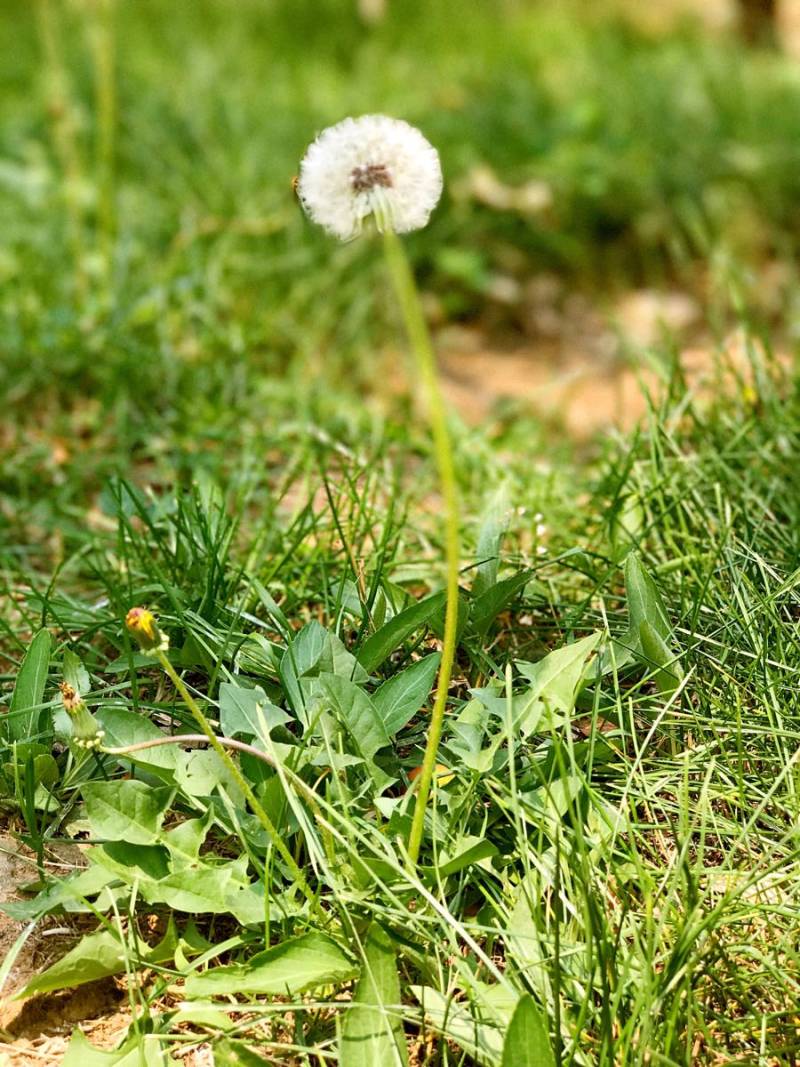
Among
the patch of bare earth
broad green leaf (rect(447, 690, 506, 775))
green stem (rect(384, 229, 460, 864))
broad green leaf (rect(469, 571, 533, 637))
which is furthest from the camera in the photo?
the patch of bare earth

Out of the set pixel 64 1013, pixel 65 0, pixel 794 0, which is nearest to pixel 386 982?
pixel 64 1013

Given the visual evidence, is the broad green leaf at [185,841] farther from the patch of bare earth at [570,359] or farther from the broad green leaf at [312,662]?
the patch of bare earth at [570,359]

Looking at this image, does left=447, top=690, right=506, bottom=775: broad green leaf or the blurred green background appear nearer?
left=447, top=690, right=506, bottom=775: broad green leaf

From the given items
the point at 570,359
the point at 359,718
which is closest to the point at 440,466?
the point at 359,718

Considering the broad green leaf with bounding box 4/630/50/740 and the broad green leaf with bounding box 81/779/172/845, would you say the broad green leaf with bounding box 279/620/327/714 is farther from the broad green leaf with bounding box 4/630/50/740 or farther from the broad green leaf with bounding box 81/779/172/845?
the broad green leaf with bounding box 4/630/50/740

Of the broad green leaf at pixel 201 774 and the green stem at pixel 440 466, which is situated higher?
the green stem at pixel 440 466

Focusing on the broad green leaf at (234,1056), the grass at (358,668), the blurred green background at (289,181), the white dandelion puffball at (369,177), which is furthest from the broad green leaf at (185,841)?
the blurred green background at (289,181)

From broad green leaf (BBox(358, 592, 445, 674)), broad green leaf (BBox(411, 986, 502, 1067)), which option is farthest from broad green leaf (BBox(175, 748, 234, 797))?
broad green leaf (BBox(411, 986, 502, 1067))
